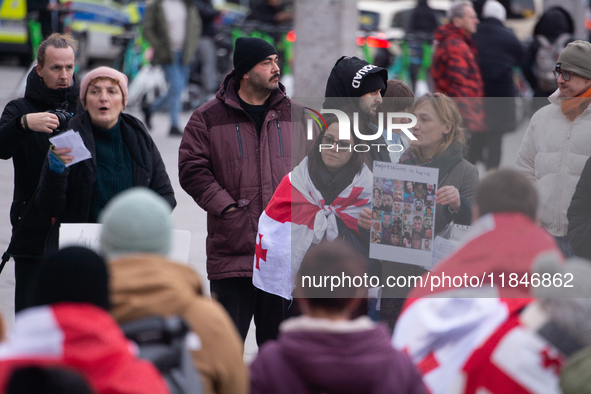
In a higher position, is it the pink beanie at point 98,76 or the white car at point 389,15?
the white car at point 389,15

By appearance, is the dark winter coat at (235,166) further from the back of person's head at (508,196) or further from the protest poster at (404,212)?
the back of person's head at (508,196)

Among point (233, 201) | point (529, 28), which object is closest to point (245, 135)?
point (233, 201)

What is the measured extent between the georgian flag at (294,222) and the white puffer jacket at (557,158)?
1.09 m

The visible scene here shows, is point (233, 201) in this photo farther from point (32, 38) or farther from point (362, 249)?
point (32, 38)

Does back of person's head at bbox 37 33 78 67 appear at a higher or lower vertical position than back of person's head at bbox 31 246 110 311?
higher

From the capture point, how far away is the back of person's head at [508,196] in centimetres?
242

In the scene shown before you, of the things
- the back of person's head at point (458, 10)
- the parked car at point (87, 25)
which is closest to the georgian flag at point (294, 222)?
the back of person's head at point (458, 10)

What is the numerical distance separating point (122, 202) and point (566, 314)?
132cm

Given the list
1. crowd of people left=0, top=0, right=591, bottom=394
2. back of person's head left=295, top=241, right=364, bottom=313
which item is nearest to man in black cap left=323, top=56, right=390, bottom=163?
crowd of people left=0, top=0, right=591, bottom=394

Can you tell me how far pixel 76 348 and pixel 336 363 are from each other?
702 mm

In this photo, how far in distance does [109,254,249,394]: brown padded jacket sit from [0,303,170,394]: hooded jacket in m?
0.21

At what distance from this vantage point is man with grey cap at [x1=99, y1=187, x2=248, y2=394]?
2168mm

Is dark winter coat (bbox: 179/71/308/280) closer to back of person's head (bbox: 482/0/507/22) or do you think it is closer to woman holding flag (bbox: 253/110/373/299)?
woman holding flag (bbox: 253/110/373/299)

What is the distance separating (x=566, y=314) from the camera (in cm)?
211
